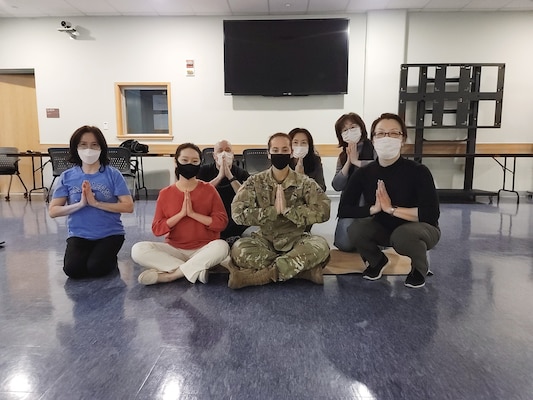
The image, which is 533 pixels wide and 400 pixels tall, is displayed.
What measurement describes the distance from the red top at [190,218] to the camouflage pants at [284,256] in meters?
0.26

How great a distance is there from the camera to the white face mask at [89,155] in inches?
98.4

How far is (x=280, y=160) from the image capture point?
2.38 metres

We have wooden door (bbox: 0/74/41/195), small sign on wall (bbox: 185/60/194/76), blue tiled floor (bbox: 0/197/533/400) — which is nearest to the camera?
blue tiled floor (bbox: 0/197/533/400)

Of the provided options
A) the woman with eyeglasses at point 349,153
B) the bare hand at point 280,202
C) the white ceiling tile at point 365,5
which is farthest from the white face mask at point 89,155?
the white ceiling tile at point 365,5

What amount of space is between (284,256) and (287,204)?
1.11ft

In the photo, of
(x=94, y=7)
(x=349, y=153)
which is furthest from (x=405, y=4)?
(x=94, y=7)

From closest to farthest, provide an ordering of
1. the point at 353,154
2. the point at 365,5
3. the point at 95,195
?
1. the point at 95,195
2. the point at 353,154
3. the point at 365,5

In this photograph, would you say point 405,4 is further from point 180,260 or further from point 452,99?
point 180,260

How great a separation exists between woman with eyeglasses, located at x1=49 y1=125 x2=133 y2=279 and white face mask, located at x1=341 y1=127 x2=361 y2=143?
1.72 m

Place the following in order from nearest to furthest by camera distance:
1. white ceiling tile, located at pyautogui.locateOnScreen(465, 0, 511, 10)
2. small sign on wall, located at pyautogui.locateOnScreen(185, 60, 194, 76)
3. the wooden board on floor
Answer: the wooden board on floor < white ceiling tile, located at pyautogui.locateOnScreen(465, 0, 511, 10) < small sign on wall, located at pyautogui.locateOnScreen(185, 60, 194, 76)

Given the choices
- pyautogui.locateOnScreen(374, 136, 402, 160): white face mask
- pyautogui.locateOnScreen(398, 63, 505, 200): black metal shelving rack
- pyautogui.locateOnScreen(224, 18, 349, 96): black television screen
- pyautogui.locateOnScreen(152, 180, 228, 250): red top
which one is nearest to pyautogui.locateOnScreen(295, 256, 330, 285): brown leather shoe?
pyautogui.locateOnScreen(152, 180, 228, 250): red top

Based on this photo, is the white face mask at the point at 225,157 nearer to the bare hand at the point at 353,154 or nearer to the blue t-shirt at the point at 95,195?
the blue t-shirt at the point at 95,195

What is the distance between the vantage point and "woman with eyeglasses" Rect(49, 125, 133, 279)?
250 centimetres

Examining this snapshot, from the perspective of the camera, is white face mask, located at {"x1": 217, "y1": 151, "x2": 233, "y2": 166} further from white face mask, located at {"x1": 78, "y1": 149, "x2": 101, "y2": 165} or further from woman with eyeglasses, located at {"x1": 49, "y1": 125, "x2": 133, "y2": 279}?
white face mask, located at {"x1": 78, "y1": 149, "x2": 101, "y2": 165}
